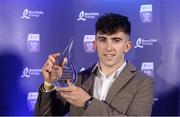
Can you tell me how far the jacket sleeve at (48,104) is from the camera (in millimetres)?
1666

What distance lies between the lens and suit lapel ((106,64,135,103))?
65.3 inches

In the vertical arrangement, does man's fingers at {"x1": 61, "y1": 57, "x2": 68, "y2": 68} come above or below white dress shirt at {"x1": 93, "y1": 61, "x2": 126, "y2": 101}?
above

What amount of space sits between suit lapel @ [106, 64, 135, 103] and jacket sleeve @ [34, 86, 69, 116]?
9.7 inches

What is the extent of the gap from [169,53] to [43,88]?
1042 millimetres

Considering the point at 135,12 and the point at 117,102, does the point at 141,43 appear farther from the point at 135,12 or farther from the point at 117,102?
the point at 117,102

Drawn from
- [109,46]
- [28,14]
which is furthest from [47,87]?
[28,14]

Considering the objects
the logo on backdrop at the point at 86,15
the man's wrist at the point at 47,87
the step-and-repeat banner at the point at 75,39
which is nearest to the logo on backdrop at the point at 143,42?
the step-and-repeat banner at the point at 75,39

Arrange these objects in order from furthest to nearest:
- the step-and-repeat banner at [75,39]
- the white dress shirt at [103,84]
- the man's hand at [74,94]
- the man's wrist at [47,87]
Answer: the step-and-repeat banner at [75,39] < the white dress shirt at [103,84] < the man's wrist at [47,87] < the man's hand at [74,94]

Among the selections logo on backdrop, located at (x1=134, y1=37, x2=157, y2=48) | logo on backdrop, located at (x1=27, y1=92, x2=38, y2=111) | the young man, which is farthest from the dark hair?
logo on backdrop, located at (x1=27, y1=92, x2=38, y2=111)

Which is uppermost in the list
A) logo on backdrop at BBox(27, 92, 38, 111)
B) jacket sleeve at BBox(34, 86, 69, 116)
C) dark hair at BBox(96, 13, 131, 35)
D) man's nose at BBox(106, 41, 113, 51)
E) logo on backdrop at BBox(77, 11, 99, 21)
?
logo on backdrop at BBox(77, 11, 99, 21)

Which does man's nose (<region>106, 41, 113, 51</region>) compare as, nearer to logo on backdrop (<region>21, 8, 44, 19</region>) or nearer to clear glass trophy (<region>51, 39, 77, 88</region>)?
clear glass trophy (<region>51, 39, 77, 88</region>)

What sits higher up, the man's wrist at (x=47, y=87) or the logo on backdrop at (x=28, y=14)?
the logo on backdrop at (x=28, y=14)

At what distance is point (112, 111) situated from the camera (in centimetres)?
154

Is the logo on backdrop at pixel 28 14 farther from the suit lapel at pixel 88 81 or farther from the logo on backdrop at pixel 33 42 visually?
the suit lapel at pixel 88 81
